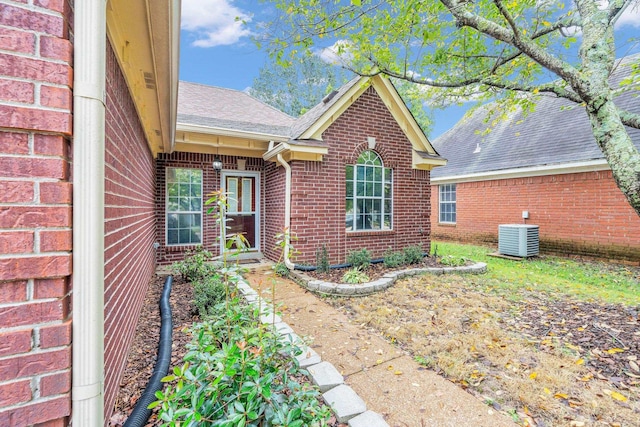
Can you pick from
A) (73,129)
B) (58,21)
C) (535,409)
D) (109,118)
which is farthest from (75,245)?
(535,409)

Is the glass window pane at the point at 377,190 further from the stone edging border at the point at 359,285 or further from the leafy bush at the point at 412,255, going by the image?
the stone edging border at the point at 359,285

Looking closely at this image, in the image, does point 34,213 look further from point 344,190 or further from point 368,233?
point 368,233

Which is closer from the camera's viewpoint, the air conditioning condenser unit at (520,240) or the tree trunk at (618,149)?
the tree trunk at (618,149)

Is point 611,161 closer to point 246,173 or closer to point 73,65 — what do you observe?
point 73,65

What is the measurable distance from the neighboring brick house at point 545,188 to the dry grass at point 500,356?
4963 mm

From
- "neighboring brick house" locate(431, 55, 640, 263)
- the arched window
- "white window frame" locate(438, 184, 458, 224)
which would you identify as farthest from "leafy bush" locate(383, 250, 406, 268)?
"white window frame" locate(438, 184, 458, 224)

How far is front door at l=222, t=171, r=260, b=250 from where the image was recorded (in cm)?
813

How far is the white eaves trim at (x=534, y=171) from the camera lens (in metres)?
8.56

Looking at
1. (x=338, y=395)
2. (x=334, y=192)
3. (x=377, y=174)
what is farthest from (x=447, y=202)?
(x=338, y=395)

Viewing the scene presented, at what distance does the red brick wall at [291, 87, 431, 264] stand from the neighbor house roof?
2063 mm

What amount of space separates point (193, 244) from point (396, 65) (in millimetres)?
6442

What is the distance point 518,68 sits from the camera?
595 centimetres

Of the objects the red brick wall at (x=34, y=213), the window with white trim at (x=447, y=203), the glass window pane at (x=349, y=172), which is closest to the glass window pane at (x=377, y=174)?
the glass window pane at (x=349, y=172)

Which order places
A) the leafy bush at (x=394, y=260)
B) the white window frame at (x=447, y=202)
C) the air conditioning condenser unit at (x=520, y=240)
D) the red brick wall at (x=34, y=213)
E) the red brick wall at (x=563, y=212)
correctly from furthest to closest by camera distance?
the white window frame at (x=447, y=202) < the air conditioning condenser unit at (x=520, y=240) < the red brick wall at (x=563, y=212) < the leafy bush at (x=394, y=260) < the red brick wall at (x=34, y=213)
